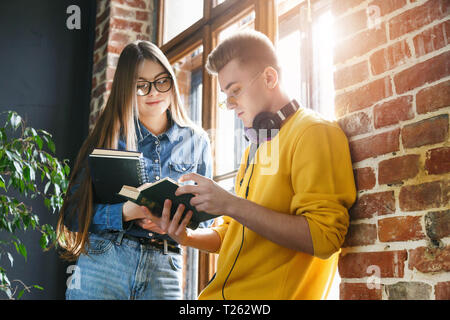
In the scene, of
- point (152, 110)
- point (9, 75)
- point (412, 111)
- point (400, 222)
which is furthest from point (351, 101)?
point (9, 75)

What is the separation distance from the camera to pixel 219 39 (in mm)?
2602

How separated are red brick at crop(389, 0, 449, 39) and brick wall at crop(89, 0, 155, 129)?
7.36 ft

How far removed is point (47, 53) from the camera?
129 inches

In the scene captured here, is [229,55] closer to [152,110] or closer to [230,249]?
[152,110]

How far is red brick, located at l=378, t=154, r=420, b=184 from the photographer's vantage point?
1.15 m

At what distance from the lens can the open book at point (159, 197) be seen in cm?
125

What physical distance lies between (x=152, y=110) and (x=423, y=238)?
3.54 ft

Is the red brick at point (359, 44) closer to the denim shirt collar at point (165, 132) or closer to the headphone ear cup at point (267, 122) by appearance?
the headphone ear cup at point (267, 122)

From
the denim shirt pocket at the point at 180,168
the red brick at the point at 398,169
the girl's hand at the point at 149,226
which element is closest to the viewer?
the red brick at the point at 398,169

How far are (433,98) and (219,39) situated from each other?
1.64 m

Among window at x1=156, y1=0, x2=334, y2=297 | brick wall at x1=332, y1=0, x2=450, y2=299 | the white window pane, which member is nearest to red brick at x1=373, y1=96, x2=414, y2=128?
brick wall at x1=332, y1=0, x2=450, y2=299

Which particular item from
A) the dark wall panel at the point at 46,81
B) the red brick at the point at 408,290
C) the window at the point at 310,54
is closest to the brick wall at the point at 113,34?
the dark wall panel at the point at 46,81

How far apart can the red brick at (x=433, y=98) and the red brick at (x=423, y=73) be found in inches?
0.8

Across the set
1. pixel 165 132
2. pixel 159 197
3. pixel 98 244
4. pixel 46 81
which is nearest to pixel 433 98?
pixel 159 197
